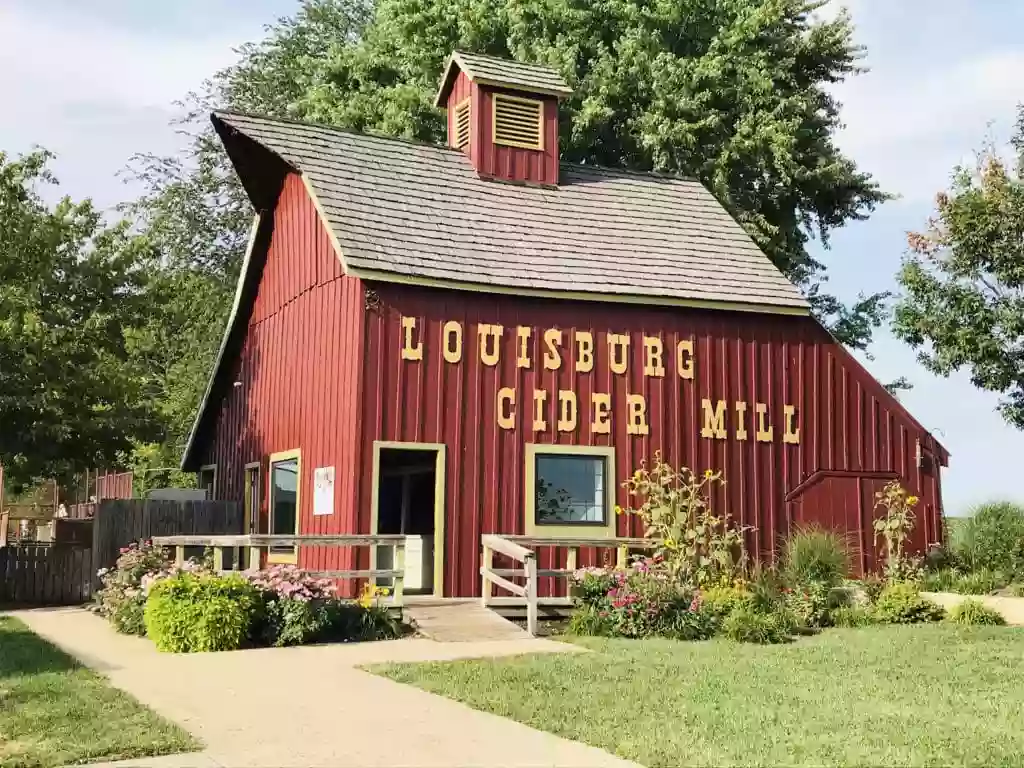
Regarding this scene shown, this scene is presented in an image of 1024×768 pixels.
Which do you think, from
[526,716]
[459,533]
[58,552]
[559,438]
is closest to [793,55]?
[559,438]

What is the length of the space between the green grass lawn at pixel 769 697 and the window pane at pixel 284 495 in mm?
6915

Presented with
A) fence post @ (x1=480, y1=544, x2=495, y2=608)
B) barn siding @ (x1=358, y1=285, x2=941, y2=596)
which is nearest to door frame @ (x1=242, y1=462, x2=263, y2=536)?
barn siding @ (x1=358, y1=285, x2=941, y2=596)

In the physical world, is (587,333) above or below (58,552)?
above

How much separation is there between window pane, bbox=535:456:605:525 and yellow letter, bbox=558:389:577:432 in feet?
1.52

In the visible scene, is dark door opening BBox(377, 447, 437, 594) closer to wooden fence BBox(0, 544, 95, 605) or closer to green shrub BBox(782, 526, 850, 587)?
wooden fence BBox(0, 544, 95, 605)

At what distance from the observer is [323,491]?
17.1 meters

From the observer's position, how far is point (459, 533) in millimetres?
16500

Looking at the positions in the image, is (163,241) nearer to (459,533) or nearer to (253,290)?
(253,290)

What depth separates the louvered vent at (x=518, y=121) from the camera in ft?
68.1

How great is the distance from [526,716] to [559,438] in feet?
30.1

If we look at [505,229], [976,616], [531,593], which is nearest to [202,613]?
[531,593]

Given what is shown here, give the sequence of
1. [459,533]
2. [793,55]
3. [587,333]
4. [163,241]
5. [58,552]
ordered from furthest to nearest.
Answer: [163,241]
[793,55]
[58,552]
[587,333]
[459,533]

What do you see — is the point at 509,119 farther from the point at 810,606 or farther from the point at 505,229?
the point at 810,606

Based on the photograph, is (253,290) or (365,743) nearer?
(365,743)
